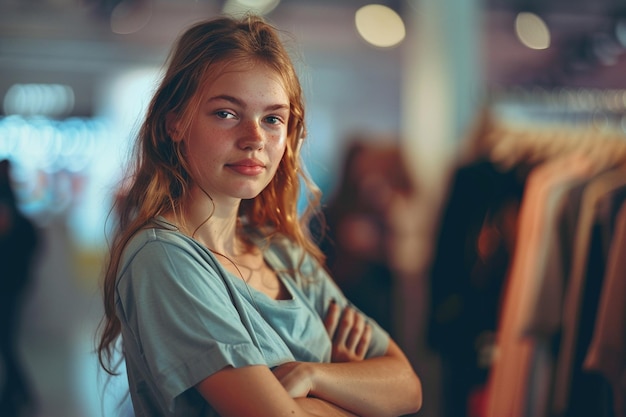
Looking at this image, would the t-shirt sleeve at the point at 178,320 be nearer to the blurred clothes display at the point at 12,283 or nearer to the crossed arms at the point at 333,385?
the crossed arms at the point at 333,385

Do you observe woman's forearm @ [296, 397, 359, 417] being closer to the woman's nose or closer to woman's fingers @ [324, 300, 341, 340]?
woman's fingers @ [324, 300, 341, 340]

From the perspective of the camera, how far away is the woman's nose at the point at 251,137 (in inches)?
53.2

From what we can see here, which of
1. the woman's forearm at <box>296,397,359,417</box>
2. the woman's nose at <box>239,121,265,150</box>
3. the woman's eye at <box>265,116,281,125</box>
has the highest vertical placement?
the woman's eye at <box>265,116,281,125</box>

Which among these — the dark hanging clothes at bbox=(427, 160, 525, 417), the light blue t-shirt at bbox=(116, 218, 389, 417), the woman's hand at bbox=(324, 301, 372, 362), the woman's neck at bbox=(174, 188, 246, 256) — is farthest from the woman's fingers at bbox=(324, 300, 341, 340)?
the dark hanging clothes at bbox=(427, 160, 525, 417)

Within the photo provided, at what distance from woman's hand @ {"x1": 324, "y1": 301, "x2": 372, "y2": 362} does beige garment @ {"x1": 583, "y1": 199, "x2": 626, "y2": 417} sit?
1160mm

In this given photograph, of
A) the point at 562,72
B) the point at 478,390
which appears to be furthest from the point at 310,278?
the point at 562,72

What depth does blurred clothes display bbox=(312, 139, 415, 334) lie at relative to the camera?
3.94 m

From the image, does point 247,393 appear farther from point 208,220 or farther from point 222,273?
point 208,220

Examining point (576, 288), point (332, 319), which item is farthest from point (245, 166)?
point (576, 288)

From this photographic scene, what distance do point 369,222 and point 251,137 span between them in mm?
2836

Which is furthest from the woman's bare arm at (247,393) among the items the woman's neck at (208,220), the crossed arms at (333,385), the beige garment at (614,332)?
the beige garment at (614,332)

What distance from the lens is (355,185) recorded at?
4.12 metres

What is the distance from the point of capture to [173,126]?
A: 139 cm

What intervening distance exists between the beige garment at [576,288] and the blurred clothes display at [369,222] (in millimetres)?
1234
